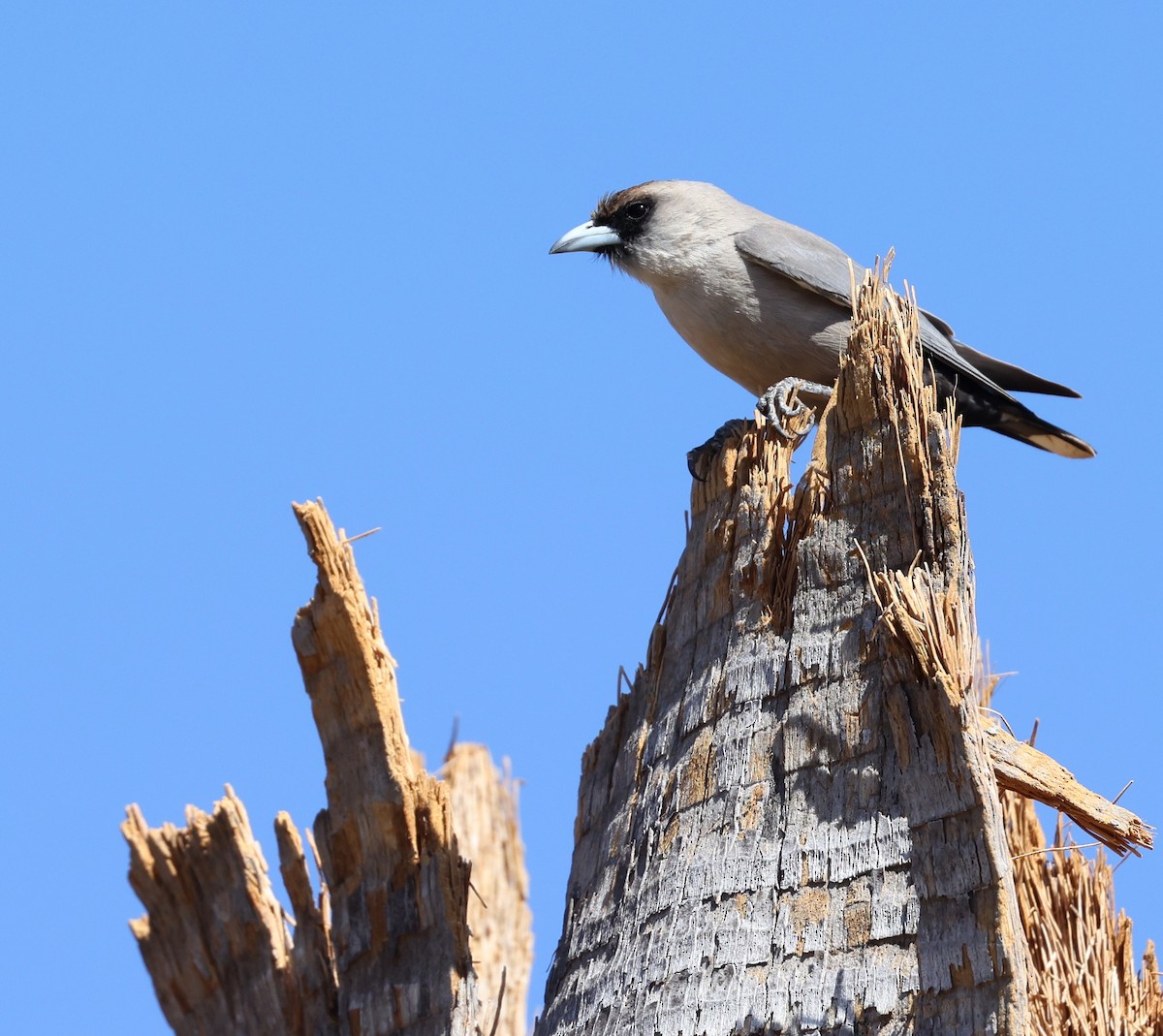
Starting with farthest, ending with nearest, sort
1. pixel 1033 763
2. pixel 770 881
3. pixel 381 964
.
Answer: pixel 381 964 → pixel 1033 763 → pixel 770 881

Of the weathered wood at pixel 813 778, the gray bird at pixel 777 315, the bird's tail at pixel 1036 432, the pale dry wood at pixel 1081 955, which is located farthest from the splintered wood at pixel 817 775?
the bird's tail at pixel 1036 432

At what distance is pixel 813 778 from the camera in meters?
4.68

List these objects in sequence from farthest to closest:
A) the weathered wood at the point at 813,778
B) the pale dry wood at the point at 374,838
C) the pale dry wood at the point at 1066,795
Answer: the pale dry wood at the point at 374,838, the pale dry wood at the point at 1066,795, the weathered wood at the point at 813,778

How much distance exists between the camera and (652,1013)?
4645 mm

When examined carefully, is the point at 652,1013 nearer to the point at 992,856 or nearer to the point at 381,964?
the point at 992,856

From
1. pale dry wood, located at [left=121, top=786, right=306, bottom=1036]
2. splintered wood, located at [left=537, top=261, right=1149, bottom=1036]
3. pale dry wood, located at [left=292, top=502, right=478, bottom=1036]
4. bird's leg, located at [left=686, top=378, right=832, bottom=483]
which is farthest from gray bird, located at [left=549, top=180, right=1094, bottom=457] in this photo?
pale dry wood, located at [left=121, top=786, right=306, bottom=1036]

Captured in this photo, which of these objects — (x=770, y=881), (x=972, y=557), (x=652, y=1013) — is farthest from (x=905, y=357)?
(x=652, y=1013)

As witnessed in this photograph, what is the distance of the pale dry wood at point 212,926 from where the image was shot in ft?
23.2

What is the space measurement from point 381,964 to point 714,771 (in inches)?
89.4

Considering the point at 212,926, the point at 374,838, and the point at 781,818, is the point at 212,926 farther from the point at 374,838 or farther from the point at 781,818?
the point at 781,818

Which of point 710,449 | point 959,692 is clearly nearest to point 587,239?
point 710,449

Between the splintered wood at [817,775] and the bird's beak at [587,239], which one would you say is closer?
the splintered wood at [817,775]

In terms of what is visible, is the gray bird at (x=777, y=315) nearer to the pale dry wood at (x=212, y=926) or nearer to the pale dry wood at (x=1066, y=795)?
the pale dry wood at (x=1066, y=795)

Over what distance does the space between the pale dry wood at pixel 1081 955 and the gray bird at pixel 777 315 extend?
2351 mm
